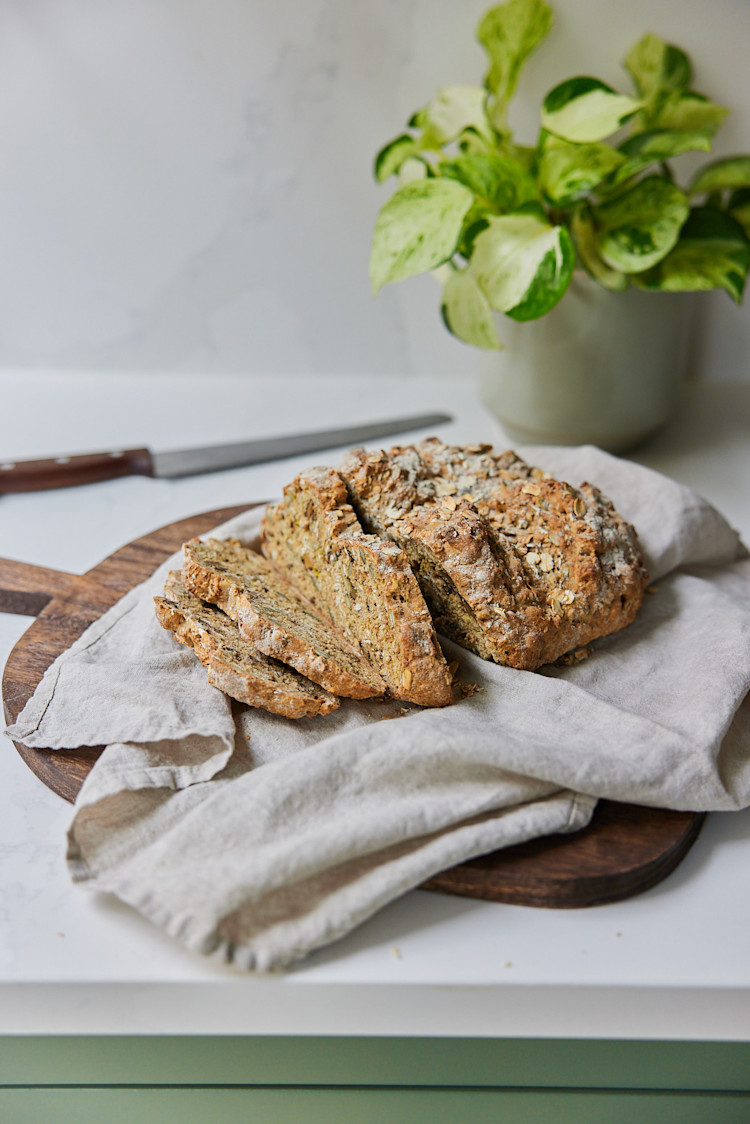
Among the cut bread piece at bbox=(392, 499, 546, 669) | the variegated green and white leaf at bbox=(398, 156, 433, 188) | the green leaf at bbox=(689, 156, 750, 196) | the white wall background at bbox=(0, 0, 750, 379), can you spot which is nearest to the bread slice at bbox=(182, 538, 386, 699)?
the cut bread piece at bbox=(392, 499, 546, 669)

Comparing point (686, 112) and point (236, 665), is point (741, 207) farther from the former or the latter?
point (236, 665)

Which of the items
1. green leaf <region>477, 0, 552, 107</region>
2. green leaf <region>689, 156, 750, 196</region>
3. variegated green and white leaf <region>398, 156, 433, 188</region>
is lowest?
green leaf <region>689, 156, 750, 196</region>

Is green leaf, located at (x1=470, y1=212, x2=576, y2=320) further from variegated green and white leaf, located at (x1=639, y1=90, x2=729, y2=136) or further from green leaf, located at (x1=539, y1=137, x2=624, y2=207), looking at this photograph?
variegated green and white leaf, located at (x1=639, y1=90, x2=729, y2=136)

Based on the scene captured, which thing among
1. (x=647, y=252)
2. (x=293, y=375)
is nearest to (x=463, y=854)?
(x=647, y=252)

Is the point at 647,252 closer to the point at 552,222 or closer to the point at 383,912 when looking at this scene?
the point at 552,222

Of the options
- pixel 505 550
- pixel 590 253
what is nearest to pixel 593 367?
pixel 590 253

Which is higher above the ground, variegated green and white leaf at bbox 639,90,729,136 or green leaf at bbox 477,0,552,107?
green leaf at bbox 477,0,552,107

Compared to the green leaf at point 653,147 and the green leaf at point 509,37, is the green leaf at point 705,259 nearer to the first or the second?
the green leaf at point 653,147

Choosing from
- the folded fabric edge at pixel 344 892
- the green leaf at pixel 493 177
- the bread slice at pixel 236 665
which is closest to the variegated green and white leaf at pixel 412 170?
the green leaf at pixel 493 177
